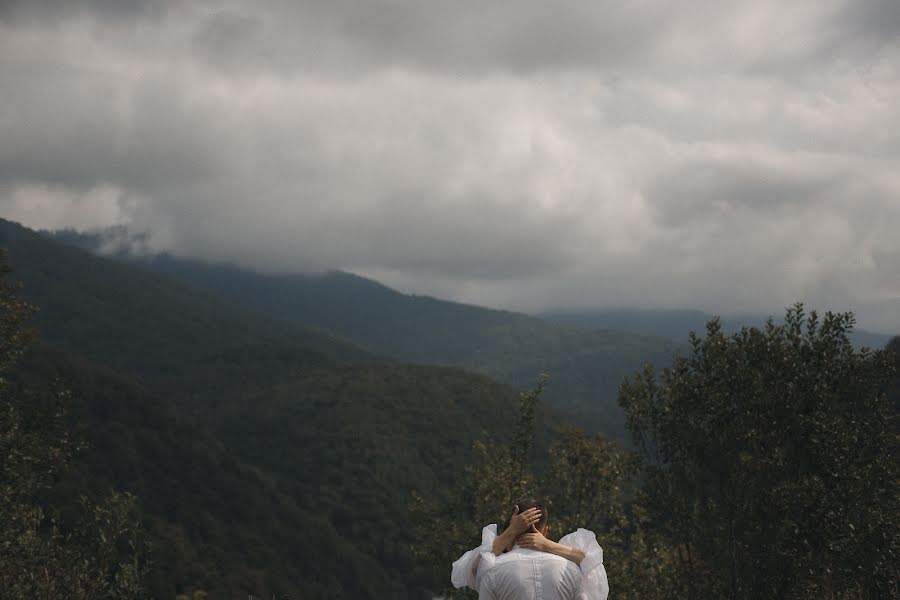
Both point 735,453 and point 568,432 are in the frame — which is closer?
point 735,453

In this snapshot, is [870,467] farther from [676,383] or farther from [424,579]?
[424,579]

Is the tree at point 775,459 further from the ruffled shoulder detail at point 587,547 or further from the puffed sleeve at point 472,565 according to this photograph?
the puffed sleeve at point 472,565

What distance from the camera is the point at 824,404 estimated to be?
16.6 metres

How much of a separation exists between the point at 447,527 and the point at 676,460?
75.9ft

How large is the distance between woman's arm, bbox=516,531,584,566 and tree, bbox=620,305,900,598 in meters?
8.37

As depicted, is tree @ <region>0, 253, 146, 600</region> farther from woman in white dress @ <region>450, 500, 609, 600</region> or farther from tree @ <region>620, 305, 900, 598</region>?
woman in white dress @ <region>450, 500, 609, 600</region>

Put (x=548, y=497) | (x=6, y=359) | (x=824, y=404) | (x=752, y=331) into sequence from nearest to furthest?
(x=824, y=404), (x=752, y=331), (x=6, y=359), (x=548, y=497)

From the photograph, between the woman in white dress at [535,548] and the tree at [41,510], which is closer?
the woman in white dress at [535,548]

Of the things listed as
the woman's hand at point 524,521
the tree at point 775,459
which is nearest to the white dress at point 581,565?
the woman's hand at point 524,521

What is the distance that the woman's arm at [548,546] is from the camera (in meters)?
6.66

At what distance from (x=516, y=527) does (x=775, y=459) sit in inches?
450

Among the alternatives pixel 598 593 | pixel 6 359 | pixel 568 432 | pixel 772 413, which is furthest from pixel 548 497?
pixel 598 593

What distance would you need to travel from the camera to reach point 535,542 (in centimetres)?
669

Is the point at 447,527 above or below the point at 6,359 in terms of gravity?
below
